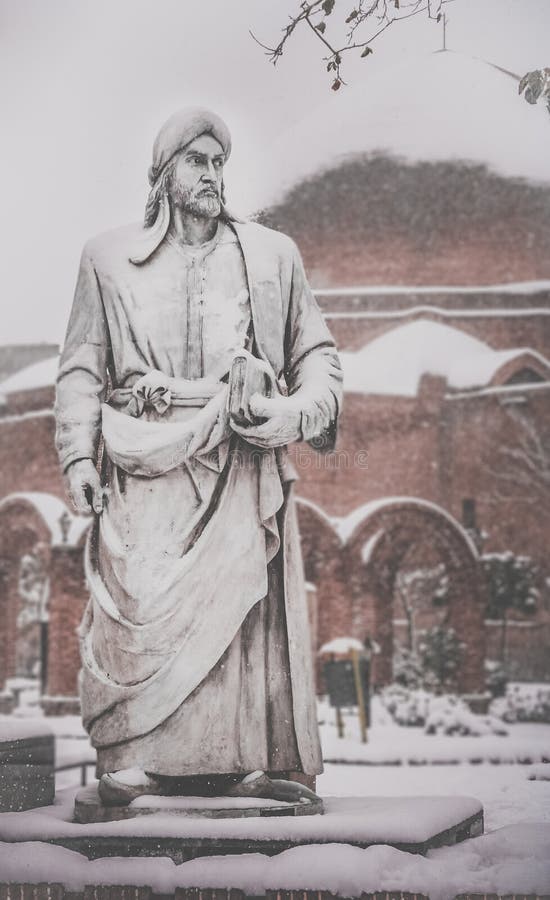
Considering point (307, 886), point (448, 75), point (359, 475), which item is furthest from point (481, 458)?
point (307, 886)

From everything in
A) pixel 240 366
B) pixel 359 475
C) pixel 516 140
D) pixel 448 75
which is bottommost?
pixel 240 366

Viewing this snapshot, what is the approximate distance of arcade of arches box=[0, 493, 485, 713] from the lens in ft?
58.5

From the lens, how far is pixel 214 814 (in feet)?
12.0

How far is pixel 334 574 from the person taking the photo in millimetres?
19750

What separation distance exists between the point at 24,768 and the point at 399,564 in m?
16.7

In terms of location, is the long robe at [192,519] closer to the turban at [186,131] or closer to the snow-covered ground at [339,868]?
the turban at [186,131]

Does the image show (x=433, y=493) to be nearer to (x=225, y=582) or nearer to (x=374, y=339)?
(x=374, y=339)

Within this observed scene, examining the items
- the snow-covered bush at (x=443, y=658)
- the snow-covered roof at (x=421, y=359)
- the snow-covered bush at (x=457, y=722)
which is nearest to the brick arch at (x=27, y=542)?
the snow-covered bush at (x=457, y=722)

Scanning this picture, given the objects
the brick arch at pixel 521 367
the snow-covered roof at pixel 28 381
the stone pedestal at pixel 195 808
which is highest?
the brick arch at pixel 521 367

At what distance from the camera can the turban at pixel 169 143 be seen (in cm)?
400

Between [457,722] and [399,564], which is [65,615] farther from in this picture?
[399,564]

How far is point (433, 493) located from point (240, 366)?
20.6 m

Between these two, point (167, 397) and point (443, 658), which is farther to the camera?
point (443, 658)

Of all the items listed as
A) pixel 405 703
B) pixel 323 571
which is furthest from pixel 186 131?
pixel 323 571
